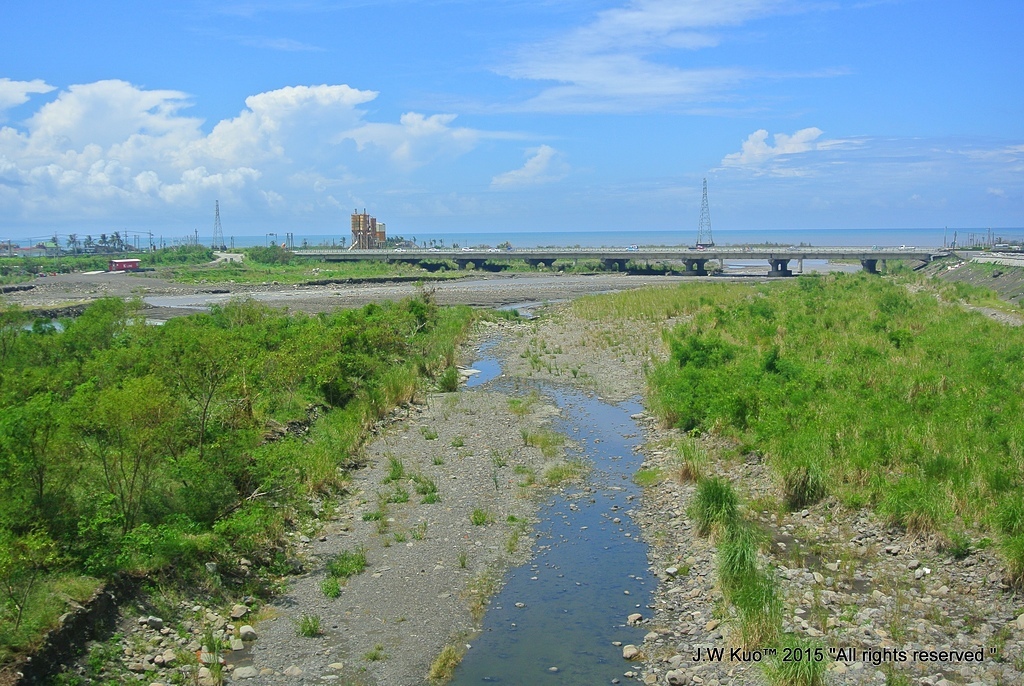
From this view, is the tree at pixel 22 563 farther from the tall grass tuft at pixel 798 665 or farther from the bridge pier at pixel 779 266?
the bridge pier at pixel 779 266

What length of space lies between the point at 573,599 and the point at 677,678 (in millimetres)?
3216

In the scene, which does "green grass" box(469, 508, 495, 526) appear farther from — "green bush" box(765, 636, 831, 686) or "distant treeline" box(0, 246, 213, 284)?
"distant treeline" box(0, 246, 213, 284)

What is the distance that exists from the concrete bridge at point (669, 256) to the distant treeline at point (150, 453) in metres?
92.6

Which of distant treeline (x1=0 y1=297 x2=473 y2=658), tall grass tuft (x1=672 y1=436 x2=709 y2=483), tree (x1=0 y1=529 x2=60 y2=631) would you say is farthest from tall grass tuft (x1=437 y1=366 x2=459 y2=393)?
tree (x1=0 y1=529 x2=60 y2=631)

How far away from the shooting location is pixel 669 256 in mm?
113125

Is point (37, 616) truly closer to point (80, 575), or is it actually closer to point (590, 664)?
point (80, 575)

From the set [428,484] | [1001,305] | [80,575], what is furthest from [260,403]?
[1001,305]

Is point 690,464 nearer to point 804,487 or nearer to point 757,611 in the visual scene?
point 804,487

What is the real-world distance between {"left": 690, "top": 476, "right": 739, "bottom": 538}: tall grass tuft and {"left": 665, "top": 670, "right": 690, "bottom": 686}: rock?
16.2ft

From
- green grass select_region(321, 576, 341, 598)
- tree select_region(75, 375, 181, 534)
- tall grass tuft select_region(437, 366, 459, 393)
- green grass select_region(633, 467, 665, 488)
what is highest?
tree select_region(75, 375, 181, 534)

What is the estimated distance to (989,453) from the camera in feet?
52.6

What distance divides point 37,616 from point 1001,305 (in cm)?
5593

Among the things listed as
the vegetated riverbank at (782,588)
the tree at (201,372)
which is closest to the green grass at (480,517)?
the vegetated riverbank at (782,588)

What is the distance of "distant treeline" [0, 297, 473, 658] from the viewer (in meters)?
12.3
